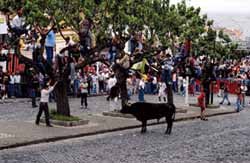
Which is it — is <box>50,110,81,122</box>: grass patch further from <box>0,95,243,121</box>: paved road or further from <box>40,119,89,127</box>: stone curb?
<box>0,95,243,121</box>: paved road

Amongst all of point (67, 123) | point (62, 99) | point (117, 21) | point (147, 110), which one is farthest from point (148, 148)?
point (117, 21)

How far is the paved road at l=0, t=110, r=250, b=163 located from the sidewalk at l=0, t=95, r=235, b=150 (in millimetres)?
376

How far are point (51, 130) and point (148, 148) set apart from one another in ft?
13.8

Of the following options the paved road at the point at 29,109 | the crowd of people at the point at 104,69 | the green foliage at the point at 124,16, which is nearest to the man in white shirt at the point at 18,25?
the crowd of people at the point at 104,69

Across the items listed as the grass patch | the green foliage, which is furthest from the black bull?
the green foliage

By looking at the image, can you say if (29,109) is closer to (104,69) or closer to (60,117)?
(60,117)

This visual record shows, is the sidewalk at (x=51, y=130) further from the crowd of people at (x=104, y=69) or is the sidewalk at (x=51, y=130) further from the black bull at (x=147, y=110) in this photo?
A: the crowd of people at (x=104, y=69)

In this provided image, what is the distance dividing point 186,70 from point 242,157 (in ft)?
49.4

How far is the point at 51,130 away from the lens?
17.8m

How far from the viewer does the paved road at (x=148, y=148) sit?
520 inches

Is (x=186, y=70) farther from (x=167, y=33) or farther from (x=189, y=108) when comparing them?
(x=167, y=33)

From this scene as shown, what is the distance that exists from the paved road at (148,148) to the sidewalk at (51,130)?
38 centimetres

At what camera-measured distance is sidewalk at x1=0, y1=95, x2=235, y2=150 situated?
15719 mm

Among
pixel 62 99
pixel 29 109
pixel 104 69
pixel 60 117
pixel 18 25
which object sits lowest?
pixel 60 117
